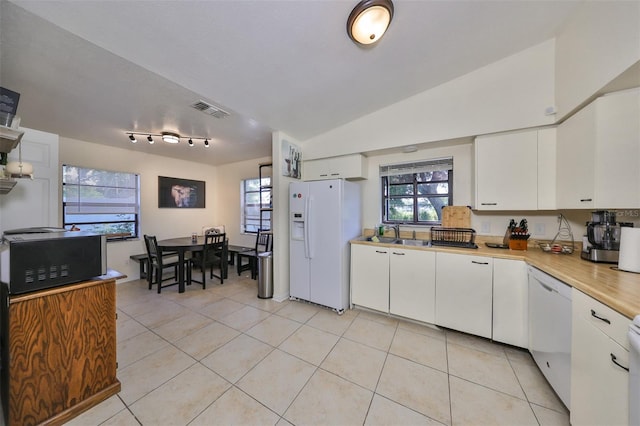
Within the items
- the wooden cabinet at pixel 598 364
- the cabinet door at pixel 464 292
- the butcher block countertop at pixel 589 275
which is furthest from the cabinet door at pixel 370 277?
the wooden cabinet at pixel 598 364

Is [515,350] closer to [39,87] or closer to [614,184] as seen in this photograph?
[614,184]

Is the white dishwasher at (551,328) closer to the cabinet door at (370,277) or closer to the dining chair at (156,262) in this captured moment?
the cabinet door at (370,277)

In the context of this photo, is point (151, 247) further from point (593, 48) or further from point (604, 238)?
point (593, 48)

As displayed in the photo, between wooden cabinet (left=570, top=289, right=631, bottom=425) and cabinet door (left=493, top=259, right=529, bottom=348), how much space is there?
71cm

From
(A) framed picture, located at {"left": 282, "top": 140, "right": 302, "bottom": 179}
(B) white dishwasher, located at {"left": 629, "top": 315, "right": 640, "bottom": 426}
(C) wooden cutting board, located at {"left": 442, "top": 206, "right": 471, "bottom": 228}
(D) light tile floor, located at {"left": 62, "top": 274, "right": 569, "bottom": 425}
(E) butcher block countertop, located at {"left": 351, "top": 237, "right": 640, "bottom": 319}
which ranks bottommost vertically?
(D) light tile floor, located at {"left": 62, "top": 274, "right": 569, "bottom": 425}

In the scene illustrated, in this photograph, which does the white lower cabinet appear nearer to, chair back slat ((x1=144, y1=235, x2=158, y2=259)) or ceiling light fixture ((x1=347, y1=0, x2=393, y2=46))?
ceiling light fixture ((x1=347, y1=0, x2=393, y2=46))

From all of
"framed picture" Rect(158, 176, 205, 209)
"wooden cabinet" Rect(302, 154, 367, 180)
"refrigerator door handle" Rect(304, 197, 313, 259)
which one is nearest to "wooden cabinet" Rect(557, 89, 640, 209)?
"wooden cabinet" Rect(302, 154, 367, 180)

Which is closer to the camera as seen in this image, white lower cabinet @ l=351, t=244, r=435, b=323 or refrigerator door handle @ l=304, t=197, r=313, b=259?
white lower cabinet @ l=351, t=244, r=435, b=323

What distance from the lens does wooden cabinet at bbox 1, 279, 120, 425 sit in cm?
122

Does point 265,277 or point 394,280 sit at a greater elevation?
point 394,280

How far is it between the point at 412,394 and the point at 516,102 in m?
2.78

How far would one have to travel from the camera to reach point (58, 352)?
1342 millimetres

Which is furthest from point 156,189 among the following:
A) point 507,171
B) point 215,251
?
point 507,171

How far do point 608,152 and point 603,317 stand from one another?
127cm
